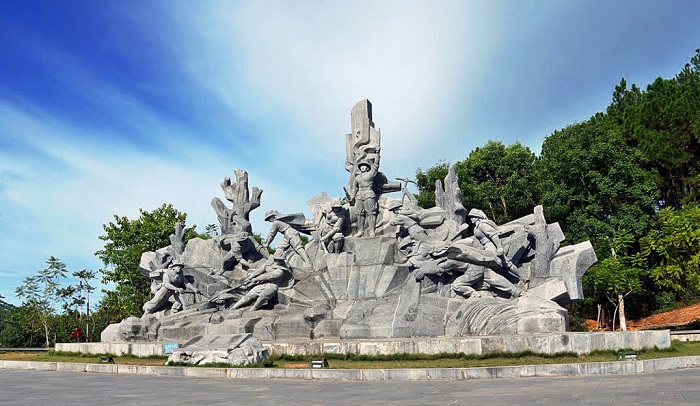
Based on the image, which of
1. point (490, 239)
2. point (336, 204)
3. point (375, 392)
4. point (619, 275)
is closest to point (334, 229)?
point (336, 204)

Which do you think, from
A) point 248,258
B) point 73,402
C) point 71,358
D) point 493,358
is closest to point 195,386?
point 73,402

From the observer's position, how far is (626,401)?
300 inches

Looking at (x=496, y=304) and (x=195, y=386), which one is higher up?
(x=496, y=304)

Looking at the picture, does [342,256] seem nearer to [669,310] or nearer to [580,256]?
[580,256]

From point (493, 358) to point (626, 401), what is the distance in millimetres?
5178

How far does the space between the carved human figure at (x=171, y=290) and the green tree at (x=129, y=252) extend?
18.3 meters

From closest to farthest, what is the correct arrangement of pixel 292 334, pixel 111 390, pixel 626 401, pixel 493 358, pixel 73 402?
pixel 626 401 < pixel 73 402 < pixel 111 390 < pixel 493 358 < pixel 292 334

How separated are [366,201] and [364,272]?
3.47 metres

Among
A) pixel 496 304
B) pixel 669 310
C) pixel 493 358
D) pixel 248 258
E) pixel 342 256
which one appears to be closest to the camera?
pixel 493 358

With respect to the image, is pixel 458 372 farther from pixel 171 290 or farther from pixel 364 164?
pixel 171 290

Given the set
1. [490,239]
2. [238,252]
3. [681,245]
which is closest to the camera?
[490,239]

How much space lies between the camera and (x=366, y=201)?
2158 centimetres

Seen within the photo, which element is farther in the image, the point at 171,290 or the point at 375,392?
the point at 171,290

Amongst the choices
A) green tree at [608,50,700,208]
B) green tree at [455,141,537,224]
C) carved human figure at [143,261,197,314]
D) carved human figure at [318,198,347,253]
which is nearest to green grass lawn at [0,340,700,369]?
carved human figure at [318,198,347,253]
